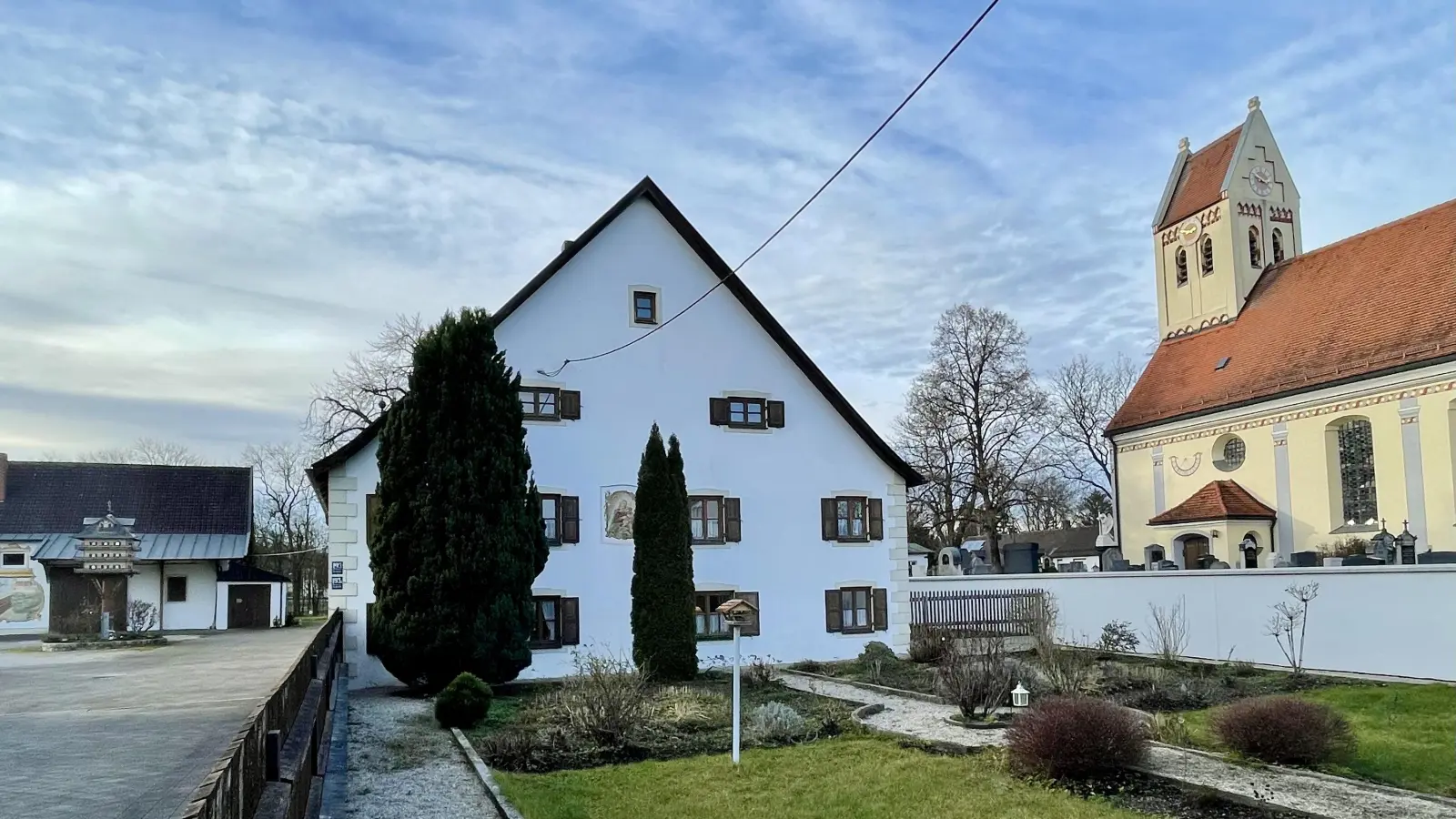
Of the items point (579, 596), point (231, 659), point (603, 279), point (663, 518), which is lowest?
point (231, 659)

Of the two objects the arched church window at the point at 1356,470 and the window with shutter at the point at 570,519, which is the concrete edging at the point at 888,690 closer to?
the window with shutter at the point at 570,519

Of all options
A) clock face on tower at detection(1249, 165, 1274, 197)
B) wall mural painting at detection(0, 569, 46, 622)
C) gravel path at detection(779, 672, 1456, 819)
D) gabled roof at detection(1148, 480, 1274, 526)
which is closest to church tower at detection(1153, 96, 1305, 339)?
clock face on tower at detection(1249, 165, 1274, 197)

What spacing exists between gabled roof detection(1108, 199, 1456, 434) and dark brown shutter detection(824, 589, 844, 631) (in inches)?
730

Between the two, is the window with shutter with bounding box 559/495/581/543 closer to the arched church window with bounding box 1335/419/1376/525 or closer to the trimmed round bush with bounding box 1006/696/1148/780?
the trimmed round bush with bounding box 1006/696/1148/780

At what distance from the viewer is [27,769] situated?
1143 cm

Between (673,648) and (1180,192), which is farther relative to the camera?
(1180,192)

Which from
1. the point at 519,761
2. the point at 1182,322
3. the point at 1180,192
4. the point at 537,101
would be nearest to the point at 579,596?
the point at 519,761

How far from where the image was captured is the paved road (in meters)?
9.96

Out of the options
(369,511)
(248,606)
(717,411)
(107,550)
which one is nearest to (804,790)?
(369,511)

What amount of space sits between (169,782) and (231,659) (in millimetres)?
17749

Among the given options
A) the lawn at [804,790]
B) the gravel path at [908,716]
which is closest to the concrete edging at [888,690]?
the gravel path at [908,716]

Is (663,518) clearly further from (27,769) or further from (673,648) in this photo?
(27,769)

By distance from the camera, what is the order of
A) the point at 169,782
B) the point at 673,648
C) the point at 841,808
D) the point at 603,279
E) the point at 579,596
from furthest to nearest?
the point at 603,279 < the point at 579,596 < the point at 673,648 < the point at 169,782 < the point at 841,808

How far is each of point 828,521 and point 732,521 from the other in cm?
242
